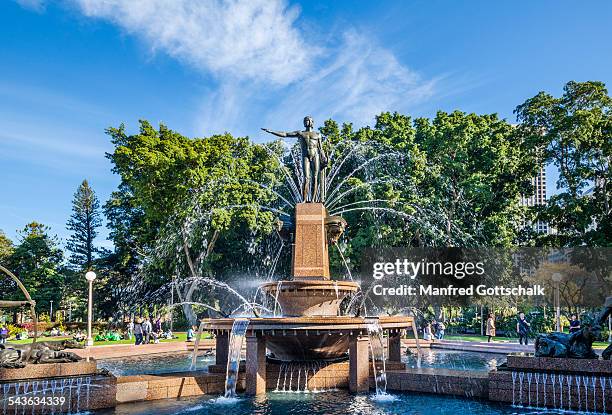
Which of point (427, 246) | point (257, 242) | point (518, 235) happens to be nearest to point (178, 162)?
point (257, 242)

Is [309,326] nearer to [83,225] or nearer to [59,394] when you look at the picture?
[59,394]

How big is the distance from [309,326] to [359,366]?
1.48 m

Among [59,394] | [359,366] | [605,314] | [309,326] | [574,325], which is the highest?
[605,314]

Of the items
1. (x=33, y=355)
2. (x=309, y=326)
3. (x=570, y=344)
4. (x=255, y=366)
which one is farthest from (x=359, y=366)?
(x=33, y=355)

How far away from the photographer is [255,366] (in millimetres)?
12070

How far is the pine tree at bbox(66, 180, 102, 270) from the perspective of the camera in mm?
59688

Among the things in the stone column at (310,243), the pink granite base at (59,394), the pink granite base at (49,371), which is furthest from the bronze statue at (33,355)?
the stone column at (310,243)

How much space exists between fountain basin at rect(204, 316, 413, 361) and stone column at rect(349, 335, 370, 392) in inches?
7.8

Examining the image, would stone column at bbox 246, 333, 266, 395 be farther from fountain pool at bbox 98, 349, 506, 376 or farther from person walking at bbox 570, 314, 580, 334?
person walking at bbox 570, 314, 580, 334

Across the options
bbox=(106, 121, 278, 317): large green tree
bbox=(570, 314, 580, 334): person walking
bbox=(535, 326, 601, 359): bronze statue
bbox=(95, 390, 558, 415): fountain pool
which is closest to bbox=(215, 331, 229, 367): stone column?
bbox=(95, 390, 558, 415): fountain pool

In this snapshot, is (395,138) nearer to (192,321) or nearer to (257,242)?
(257,242)

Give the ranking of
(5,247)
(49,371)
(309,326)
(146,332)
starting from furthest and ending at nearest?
(5,247), (146,332), (309,326), (49,371)

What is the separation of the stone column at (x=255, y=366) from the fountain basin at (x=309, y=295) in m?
2.24

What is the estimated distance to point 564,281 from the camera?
44.5m
